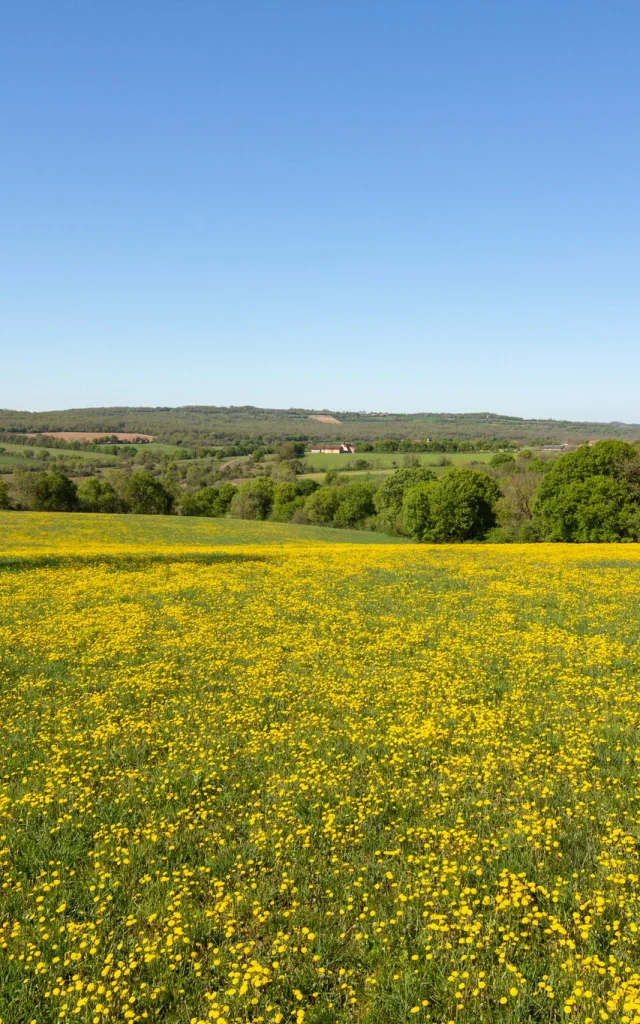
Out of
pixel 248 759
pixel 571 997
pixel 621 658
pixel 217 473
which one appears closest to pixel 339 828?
pixel 248 759

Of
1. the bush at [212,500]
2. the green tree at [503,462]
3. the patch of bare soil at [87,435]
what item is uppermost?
the patch of bare soil at [87,435]

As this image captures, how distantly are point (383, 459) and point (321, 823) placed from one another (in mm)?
148598

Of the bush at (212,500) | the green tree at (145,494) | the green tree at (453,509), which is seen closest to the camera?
the green tree at (453,509)

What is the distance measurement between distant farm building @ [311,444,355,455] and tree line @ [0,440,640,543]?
204 ft

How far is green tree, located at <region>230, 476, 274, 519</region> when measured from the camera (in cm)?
10319

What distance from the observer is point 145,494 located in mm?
98312

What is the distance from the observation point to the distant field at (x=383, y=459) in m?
133

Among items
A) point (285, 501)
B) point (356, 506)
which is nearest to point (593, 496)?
point (356, 506)

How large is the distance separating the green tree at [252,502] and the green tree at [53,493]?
28.6 metres

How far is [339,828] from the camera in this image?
723 centimetres

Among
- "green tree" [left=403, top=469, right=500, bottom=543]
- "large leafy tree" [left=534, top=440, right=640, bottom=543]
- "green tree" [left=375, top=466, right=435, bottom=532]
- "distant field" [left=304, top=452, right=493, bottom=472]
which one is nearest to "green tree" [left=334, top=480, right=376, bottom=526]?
"green tree" [left=375, top=466, right=435, bottom=532]

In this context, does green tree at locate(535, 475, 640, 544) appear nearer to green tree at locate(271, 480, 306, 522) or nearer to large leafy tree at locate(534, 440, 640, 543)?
large leafy tree at locate(534, 440, 640, 543)

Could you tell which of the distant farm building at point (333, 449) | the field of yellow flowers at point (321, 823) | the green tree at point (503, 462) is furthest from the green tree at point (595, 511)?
the distant farm building at point (333, 449)

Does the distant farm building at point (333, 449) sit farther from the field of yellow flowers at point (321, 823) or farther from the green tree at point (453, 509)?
the field of yellow flowers at point (321, 823)
